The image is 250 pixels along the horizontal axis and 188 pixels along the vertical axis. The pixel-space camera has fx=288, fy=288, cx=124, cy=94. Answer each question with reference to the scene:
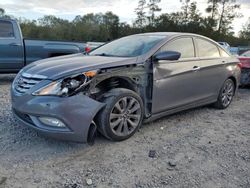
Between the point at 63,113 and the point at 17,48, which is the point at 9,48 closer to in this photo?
the point at 17,48

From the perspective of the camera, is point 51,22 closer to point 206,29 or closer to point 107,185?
point 206,29

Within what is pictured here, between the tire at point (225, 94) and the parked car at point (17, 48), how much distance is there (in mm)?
4671

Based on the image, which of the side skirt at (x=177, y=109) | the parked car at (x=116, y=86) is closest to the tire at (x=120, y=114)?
the parked car at (x=116, y=86)

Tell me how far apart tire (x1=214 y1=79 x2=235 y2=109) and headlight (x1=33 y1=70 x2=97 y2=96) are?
325cm

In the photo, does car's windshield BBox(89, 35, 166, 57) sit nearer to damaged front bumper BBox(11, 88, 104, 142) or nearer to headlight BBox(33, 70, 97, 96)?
headlight BBox(33, 70, 97, 96)

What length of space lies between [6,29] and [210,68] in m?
5.68

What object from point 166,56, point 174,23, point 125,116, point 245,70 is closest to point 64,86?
point 125,116

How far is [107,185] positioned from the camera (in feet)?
9.48

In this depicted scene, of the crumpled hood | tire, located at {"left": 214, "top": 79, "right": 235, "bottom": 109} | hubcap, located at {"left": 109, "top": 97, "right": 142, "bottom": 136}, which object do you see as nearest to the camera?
the crumpled hood

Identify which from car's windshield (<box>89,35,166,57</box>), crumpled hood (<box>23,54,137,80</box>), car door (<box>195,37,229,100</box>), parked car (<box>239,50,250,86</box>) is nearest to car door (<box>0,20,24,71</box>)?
car's windshield (<box>89,35,166,57</box>)

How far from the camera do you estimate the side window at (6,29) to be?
7.86m

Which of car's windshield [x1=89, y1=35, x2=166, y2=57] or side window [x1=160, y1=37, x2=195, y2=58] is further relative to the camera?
side window [x1=160, y1=37, x2=195, y2=58]

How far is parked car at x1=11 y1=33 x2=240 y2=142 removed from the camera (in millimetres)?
3395

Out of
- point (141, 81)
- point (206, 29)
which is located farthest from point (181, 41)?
point (206, 29)
